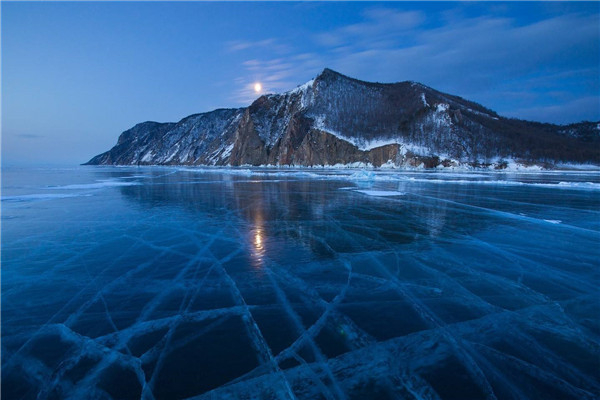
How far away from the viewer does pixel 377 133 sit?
311 feet

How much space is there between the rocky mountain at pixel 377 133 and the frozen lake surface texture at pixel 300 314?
260 feet

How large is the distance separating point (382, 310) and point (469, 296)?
63.4 inches

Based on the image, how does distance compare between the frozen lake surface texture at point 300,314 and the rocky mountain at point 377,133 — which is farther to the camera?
the rocky mountain at point 377,133

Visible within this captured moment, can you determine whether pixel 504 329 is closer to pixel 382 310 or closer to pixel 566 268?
pixel 382 310

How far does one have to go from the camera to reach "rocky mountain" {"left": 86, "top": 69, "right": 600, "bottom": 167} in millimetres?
85688

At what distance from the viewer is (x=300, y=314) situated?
445 centimetres

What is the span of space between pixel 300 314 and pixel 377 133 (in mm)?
95835

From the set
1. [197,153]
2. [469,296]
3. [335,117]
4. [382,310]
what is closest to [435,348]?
[382,310]

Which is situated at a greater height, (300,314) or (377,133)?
(377,133)

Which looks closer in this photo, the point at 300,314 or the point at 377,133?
the point at 300,314

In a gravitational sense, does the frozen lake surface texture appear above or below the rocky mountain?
below

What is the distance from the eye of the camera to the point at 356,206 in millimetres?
14773

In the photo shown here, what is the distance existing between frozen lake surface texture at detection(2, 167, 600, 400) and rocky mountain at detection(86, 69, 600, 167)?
260ft

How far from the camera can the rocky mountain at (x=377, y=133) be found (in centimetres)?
8569
